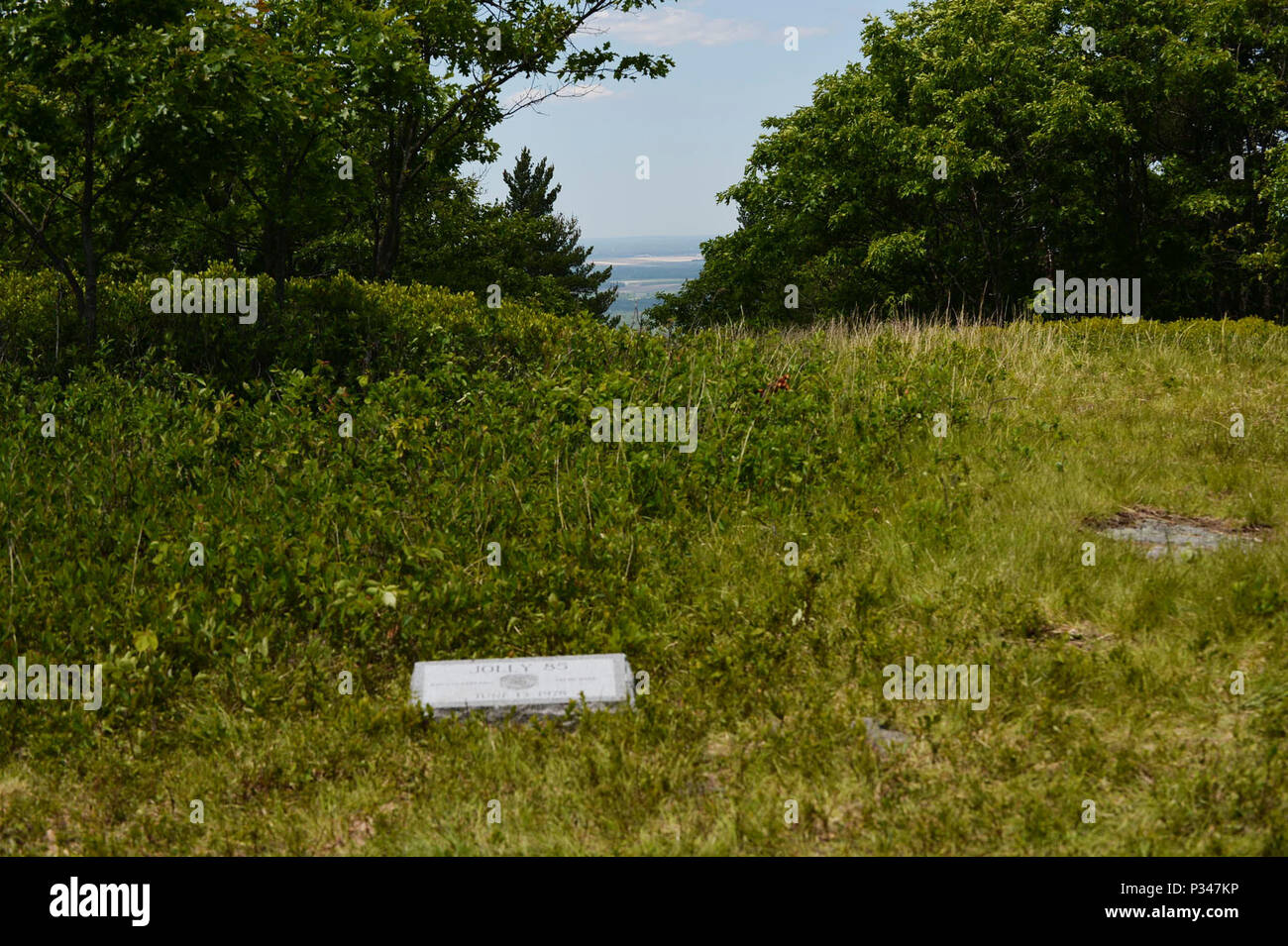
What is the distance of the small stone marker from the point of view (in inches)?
197

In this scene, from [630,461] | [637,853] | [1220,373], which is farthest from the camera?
[1220,373]

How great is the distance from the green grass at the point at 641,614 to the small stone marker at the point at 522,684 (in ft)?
0.46

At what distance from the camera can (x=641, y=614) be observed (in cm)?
585

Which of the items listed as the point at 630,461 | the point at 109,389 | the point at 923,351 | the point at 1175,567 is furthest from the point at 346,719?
the point at 923,351

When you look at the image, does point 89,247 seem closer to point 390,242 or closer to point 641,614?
point 641,614

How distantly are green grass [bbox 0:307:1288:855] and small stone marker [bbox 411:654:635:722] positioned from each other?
14cm

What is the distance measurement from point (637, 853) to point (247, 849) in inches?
63.8

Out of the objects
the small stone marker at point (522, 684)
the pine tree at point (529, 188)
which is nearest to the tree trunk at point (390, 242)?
the small stone marker at point (522, 684)

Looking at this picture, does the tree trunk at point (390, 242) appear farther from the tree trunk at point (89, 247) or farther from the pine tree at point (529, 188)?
the pine tree at point (529, 188)

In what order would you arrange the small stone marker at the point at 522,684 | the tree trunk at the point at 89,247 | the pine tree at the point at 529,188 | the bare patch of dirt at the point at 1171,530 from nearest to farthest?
the small stone marker at the point at 522,684 < the bare patch of dirt at the point at 1171,530 < the tree trunk at the point at 89,247 < the pine tree at the point at 529,188

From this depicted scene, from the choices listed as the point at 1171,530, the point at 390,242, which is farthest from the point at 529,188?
the point at 1171,530

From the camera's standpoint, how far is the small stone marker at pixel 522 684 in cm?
500
